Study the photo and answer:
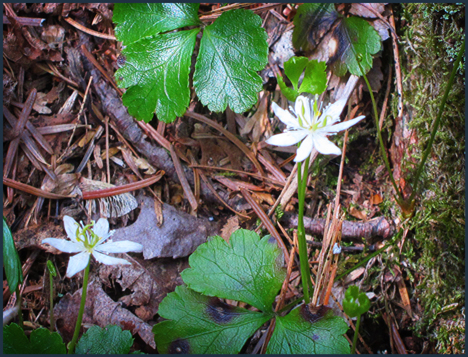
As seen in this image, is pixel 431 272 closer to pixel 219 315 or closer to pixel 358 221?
pixel 358 221

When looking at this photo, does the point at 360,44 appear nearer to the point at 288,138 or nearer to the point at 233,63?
the point at 233,63

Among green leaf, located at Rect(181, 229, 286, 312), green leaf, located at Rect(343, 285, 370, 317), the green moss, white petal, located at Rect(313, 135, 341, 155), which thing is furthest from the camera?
the green moss

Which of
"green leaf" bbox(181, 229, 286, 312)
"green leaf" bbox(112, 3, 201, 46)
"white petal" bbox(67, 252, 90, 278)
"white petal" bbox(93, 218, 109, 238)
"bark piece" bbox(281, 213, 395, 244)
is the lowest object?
"green leaf" bbox(181, 229, 286, 312)

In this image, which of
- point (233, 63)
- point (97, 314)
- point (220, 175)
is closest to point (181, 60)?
point (233, 63)

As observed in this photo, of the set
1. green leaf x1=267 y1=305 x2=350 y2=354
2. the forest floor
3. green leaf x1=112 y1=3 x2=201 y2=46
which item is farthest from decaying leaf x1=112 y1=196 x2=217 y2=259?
green leaf x1=112 y1=3 x2=201 y2=46

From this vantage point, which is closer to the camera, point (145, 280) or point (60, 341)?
point (60, 341)

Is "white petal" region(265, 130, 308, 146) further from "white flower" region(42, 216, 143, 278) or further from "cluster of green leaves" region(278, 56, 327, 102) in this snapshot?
"white flower" region(42, 216, 143, 278)
